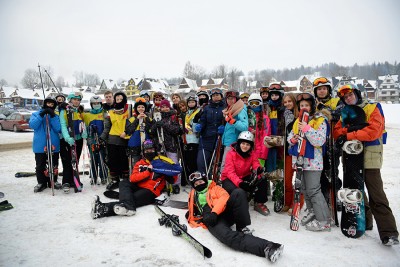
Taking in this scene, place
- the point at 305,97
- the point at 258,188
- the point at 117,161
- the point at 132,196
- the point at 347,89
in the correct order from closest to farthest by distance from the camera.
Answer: the point at 347,89
the point at 305,97
the point at 258,188
the point at 132,196
the point at 117,161

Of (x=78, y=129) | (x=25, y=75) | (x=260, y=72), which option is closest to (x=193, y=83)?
(x=78, y=129)

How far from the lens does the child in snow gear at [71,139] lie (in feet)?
18.4

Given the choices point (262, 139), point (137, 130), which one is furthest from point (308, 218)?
point (137, 130)

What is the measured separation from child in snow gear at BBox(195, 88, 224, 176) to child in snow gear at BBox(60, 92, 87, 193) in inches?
111

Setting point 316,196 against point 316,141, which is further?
point 316,196

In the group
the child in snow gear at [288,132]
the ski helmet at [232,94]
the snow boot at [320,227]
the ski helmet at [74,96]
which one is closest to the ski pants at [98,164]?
the ski helmet at [74,96]

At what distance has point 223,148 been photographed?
17.5ft

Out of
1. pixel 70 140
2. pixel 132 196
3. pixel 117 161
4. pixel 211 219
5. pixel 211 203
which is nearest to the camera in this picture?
pixel 211 219

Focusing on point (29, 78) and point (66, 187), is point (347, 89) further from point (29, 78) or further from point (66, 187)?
point (29, 78)

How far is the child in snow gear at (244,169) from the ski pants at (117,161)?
2.74m

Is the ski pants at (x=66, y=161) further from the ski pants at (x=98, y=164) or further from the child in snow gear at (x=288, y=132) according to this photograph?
the child in snow gear at (x=288, y=132)

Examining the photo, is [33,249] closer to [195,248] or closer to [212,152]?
[195,248]

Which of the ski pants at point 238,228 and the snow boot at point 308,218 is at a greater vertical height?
the ski pants at point 238,228

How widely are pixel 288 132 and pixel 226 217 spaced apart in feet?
5.91
